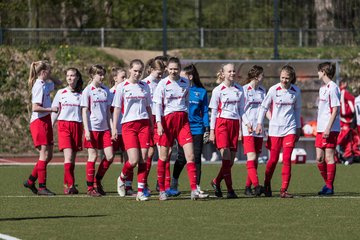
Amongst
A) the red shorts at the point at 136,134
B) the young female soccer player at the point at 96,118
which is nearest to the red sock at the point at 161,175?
the red shorts at the point at 136,134

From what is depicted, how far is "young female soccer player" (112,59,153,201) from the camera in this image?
15430 millimetres

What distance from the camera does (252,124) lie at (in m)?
16.7

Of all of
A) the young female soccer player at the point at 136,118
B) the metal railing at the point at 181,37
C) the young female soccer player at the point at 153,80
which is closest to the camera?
the young female soccer player at the point at 136,118

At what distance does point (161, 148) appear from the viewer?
51.1 ft

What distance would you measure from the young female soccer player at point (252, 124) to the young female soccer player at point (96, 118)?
6.61 ft

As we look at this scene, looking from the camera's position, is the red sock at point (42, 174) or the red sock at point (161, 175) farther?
the red sock at point (42, 174)

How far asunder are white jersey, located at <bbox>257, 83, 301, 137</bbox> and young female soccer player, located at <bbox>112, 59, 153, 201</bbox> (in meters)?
1.74

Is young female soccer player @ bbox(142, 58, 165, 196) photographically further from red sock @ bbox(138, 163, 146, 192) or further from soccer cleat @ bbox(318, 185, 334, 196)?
soccer cleat @ bbox(318, 185, 334, 196)

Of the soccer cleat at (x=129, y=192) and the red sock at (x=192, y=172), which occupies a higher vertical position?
the red sock at (x=192, y=172)

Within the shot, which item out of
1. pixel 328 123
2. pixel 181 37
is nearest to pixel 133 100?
pixel 328 123

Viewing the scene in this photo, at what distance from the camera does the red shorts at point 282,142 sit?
52.9ft

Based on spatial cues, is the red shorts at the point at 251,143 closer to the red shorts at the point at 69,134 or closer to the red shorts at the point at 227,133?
the red shorts at the point at 227,133

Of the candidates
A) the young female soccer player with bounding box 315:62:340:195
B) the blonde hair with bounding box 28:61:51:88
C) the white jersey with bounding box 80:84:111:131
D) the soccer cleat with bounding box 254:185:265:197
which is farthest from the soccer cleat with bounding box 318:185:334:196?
the blonde hair with bounding box 28:61:51:88

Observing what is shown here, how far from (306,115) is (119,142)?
1103 cm
